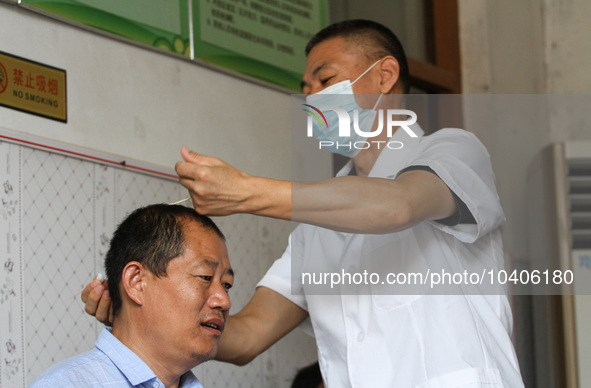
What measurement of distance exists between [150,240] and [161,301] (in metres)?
0.13

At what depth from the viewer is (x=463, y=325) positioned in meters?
1.70

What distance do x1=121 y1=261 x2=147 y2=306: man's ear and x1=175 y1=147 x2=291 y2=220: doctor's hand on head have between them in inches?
9.7

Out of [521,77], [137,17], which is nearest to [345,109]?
[137,17]

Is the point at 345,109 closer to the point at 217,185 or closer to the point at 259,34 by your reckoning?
the point at 217,185

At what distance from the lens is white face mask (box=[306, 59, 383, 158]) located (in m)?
2.02

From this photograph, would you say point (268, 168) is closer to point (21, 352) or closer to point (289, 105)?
point (289, 105)

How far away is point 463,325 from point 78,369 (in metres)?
0.77

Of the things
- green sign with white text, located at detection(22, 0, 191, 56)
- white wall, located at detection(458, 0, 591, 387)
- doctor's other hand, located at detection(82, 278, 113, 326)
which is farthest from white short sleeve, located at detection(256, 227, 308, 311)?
white wall, located at detection(458, 0, 591, 387)

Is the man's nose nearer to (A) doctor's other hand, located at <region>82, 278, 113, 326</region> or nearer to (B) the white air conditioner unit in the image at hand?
(A) doctor's other hand, located at <region>82, 278, 113, 326</region>

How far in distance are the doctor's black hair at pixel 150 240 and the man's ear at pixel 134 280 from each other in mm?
16

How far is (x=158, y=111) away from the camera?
252 cm

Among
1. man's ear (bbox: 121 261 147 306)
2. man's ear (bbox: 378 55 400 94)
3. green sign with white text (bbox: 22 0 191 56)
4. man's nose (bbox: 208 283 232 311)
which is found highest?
green sign with white text (bbox: 22 0 191 56)

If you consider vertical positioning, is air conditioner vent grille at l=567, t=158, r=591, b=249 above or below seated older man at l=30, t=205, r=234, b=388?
above

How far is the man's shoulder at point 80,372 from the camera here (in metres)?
1.45
